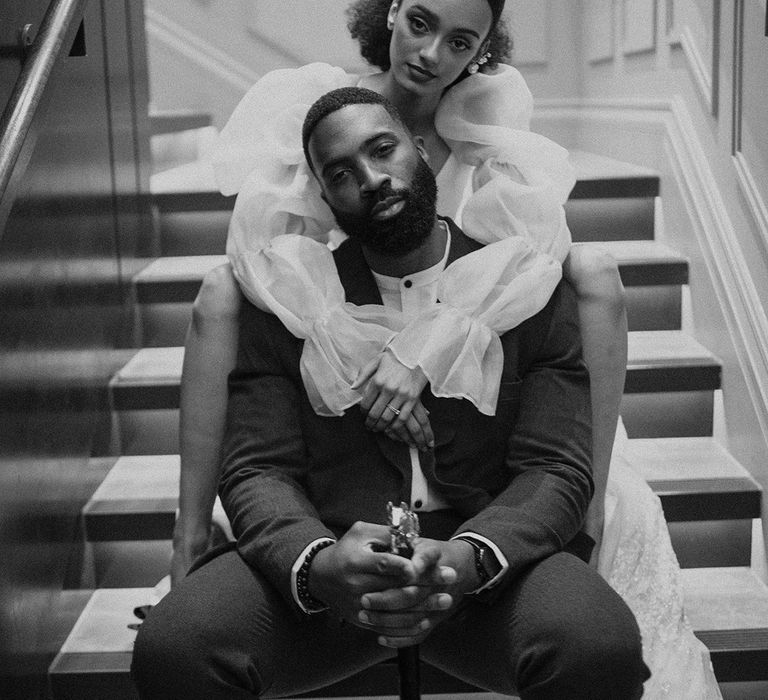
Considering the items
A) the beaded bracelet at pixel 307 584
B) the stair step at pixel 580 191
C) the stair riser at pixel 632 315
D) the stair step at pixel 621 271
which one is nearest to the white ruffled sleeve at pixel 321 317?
the beaded bracelet at pixel 307 584

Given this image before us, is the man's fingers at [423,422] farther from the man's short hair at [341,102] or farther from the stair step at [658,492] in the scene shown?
the stair step at [658,492]

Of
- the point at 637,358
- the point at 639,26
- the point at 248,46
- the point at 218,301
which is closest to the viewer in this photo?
the point at 218,301

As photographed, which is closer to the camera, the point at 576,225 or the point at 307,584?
the point at 307,584

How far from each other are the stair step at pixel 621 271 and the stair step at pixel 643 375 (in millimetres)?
170

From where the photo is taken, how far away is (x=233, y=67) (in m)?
5.06

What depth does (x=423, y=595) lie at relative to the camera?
1.46 meters

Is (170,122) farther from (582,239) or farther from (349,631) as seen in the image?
(349,631)

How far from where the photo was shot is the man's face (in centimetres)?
178

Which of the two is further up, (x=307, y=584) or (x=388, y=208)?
(x=388, y=208)

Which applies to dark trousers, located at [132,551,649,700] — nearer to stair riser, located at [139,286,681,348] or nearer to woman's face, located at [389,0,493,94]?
woman's face, located at [389,0,493,94]

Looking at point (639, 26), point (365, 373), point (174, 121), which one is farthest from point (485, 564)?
point (174, 121)

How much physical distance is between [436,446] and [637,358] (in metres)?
1.04

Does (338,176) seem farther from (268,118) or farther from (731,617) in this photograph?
(731,617)

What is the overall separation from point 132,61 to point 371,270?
5.44 ft
